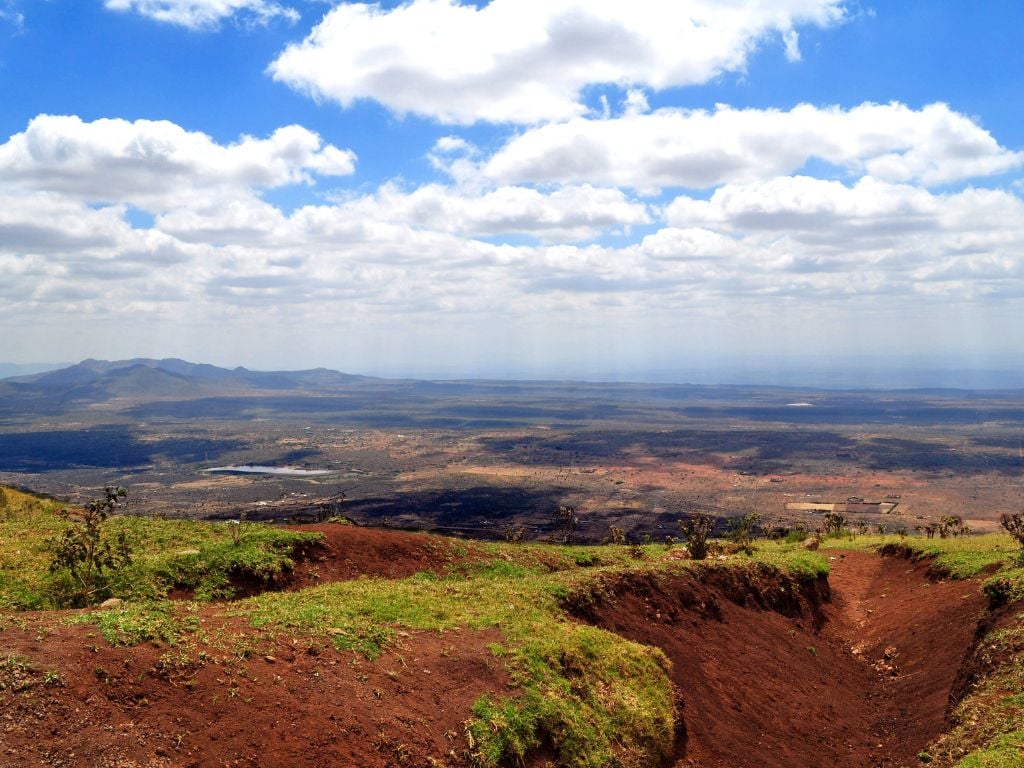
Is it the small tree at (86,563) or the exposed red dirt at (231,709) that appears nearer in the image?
the exposed red dirt at (231,709)

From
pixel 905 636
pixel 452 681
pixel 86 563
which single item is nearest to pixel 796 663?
pixel 905 636

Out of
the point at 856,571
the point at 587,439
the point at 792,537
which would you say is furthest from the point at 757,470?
the point at 856,571

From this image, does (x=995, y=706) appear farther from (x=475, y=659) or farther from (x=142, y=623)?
(x=142, y=623)

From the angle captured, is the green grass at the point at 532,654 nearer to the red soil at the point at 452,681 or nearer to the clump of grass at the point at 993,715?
the red soil at the point at 452,681

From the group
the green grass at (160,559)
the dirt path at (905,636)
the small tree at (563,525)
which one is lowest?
the small tree at (563,525)

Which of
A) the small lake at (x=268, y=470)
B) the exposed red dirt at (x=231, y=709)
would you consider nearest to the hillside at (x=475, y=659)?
the exposed red dirt at (x=231, y=709)

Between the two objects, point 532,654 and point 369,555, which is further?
point 369,555

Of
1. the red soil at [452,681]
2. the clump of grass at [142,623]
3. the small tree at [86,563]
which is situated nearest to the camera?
the red soil at [452,681]
